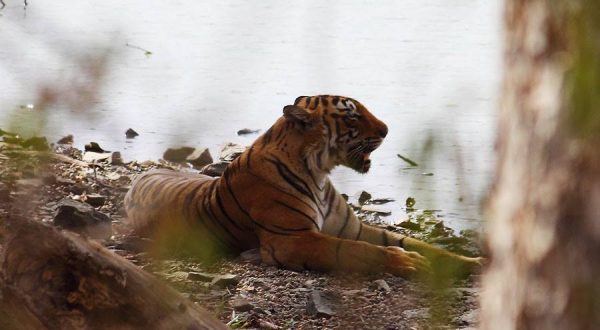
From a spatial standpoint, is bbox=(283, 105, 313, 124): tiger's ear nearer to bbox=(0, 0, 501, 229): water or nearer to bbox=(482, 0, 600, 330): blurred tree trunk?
bbox=(0, 0, 501, 229): water

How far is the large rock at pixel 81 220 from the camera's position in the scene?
4.67m

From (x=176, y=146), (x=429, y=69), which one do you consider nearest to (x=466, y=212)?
(x=429, y=69)

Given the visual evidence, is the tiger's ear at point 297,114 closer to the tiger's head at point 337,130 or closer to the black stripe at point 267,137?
the tiger's head at point 337,130

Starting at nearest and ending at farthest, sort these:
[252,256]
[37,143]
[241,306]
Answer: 1. [37,143]
2. [241,306]
3. [252,256]

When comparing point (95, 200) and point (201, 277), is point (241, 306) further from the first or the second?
point (95, 200)

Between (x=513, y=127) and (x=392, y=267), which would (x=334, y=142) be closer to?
(x=392, y=267)

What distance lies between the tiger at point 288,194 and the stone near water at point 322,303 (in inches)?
20.8

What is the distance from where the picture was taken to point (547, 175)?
130cm

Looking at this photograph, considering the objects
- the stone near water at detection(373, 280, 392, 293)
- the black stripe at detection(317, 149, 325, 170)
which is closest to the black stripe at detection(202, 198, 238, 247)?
the black stripe at detection(317, 149, 325, 170)

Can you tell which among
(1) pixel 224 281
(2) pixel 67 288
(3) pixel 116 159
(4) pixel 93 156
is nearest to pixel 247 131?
(3) pixel 116 159

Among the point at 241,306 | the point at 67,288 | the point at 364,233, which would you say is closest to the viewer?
the point at 67,288

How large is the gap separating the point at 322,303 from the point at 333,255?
1.67 feet

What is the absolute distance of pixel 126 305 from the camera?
2.06 metres

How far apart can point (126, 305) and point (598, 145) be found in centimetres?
109
